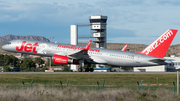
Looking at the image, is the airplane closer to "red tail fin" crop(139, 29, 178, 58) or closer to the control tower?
"red tail fin" crop(139, 29, 178, 58)

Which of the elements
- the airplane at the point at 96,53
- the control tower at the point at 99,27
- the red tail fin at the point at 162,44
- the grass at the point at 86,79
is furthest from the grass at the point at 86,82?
the control tower at the point at 99,27

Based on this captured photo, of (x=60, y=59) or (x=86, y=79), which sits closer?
(x=86, y=79)

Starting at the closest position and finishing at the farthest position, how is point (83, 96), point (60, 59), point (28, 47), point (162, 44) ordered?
point (83, 96) < point (60, 59) < point (28, 47) < point (162, 44)

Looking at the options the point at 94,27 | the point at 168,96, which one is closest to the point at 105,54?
the point at 168,96

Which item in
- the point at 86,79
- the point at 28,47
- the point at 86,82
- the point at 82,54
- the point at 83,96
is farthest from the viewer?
the point at 28,47

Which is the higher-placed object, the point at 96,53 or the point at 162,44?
the point at 162,44

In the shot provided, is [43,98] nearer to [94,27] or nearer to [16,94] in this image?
[16,94]

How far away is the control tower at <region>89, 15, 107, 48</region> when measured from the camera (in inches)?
4353

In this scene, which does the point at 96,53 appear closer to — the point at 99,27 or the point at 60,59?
the point at 60,59

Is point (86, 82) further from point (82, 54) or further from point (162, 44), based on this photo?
point (162, 44)

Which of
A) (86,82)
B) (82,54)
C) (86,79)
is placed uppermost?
(82,54)

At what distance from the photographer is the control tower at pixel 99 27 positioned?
111 m

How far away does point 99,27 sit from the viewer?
110 m

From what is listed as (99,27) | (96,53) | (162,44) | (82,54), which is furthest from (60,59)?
(99,27)
